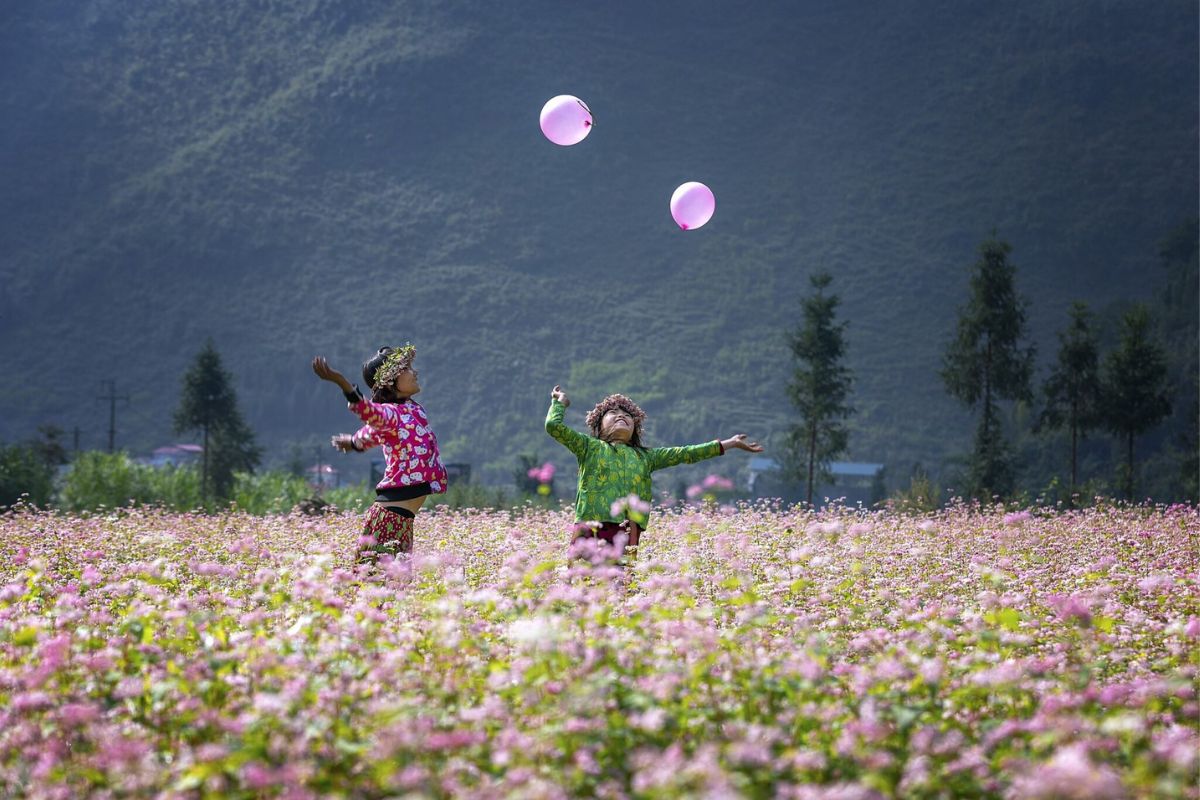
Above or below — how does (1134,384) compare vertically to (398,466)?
above

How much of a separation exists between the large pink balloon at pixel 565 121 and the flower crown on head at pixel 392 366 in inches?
137

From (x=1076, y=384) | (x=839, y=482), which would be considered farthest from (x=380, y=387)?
(x=839, y=482)

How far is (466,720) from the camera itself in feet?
14.7

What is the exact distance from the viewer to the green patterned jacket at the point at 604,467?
8.87m

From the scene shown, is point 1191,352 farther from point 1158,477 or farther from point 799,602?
point 799,602

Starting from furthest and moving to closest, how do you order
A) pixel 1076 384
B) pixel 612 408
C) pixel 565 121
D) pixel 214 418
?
pixel 214 418 < pixel 1076 384 < pixel 565 121 < pixel 612 408

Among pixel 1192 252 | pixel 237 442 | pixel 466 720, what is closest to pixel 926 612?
pixel 466 720

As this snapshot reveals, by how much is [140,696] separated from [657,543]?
7307mm

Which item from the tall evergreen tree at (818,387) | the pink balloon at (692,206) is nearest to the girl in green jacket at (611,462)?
the pink balloon at (692,206)

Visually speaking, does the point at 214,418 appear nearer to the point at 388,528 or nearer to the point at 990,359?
the point at 990,359

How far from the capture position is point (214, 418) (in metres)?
57.4

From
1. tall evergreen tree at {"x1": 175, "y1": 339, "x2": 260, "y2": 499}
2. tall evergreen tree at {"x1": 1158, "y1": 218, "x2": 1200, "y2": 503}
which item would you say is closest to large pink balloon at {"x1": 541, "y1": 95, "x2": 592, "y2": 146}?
tall evergreen tree at {"x1": 175, "y1": 339, "x2": 260, "y2": 499}

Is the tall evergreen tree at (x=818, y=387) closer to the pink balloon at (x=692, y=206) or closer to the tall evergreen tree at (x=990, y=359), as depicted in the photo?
the tall evergreen tree at (x=990, y=359)

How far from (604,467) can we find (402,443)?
1.48 m
